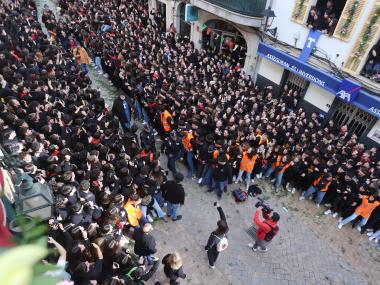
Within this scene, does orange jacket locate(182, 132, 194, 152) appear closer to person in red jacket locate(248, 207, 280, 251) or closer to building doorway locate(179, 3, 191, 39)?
person in red jacket locate(248, 207, 280, 251)

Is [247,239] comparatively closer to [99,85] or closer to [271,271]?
[271,271]

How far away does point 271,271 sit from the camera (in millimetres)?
7391

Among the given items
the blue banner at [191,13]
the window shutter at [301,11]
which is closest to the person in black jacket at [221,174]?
the window shutter at [301,11]

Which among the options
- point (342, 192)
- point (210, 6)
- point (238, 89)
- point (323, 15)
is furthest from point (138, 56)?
point (342, 192)

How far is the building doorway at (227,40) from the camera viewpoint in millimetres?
14492

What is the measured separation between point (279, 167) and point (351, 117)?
3903 millimetres

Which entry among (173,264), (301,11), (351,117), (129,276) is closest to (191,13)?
(301,11)

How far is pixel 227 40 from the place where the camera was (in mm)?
14711

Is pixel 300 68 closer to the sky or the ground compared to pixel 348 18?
closer to the ground

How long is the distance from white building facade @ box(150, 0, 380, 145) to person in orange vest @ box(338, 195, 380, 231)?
3.12m

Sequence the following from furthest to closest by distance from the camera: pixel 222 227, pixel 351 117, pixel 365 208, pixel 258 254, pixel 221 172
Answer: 1. pixel 351 117
2. pixel 221 172
3. pixel 365 208
4. pixel 258 254
5. pixel 222 227

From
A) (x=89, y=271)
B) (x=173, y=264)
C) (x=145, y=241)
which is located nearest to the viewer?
(x=89, y=271)

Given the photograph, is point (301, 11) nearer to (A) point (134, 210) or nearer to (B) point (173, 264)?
(A) point (134, 210)

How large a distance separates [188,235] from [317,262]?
3443 mm
